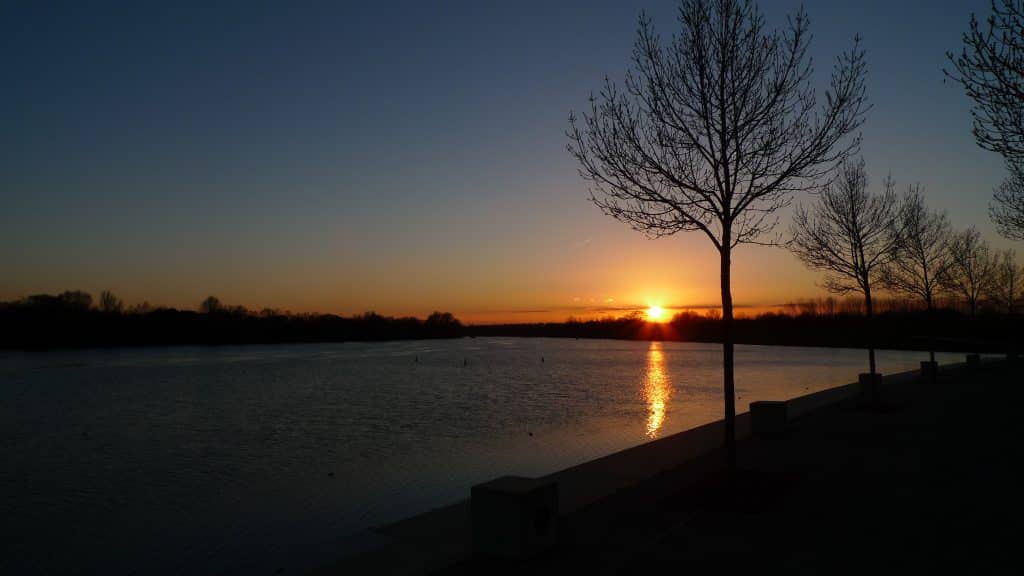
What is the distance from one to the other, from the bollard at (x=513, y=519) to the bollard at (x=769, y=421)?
8.36m

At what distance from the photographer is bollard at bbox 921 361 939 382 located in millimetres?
24234

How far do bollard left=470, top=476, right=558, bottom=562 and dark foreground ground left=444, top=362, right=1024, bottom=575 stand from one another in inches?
8.1

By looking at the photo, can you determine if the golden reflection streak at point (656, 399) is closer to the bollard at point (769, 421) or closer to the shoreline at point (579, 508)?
the bollard at point (769, 421)

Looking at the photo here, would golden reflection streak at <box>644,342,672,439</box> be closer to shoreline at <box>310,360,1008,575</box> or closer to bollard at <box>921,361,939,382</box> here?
shoreline at <box>310,360,1008,575</box>

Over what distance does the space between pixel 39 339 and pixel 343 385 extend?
112922 millimetres

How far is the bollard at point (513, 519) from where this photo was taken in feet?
21.4

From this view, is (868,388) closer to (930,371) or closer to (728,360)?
(930,371)

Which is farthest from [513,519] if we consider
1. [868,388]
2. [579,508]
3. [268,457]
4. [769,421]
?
[868,388]

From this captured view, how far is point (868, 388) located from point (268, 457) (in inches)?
707

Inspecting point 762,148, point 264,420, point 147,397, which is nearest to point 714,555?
point 762,148

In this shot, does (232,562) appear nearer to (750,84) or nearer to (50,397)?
(750,84)

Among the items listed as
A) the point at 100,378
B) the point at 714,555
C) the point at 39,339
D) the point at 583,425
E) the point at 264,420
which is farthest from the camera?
the point at 39,339

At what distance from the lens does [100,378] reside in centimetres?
5569

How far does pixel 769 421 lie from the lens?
13.7 m
